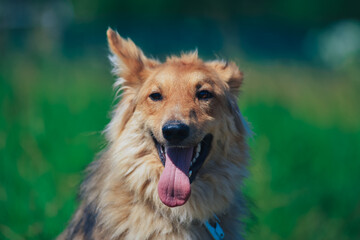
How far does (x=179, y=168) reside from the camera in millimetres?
3178

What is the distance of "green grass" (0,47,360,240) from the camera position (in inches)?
187

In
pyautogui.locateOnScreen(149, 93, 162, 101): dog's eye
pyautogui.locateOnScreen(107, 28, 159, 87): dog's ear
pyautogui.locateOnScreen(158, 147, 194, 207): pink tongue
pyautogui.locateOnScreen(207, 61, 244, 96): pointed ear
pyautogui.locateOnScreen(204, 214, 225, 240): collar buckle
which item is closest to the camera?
pyautogui.locateOnScreen(158, 147, 194, 207): pink tongue

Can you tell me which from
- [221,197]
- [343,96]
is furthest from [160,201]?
[343,96]

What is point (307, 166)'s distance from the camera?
19.1 feet

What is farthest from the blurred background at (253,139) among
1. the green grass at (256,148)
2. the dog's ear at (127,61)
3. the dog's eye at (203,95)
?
the dog's eye at (203,95)

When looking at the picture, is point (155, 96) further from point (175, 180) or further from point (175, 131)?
point (175, 180)

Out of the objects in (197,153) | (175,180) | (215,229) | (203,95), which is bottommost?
(215,229)

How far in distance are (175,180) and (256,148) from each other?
304 centimetres

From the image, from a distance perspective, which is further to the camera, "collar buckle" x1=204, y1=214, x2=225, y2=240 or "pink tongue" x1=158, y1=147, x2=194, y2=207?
"collar buckle" x1=204, y1=214, x2=225, y2=240

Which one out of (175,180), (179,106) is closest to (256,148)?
(179,106)

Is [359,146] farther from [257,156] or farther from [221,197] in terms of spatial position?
[221,197]

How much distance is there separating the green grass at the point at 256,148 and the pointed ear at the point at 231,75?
111cm

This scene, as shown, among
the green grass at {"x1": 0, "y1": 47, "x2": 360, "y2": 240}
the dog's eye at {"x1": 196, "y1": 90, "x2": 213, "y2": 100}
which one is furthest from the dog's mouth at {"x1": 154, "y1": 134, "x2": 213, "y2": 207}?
the green grass at {"x1": 0, "y1": 47, "x2": 360, "y2": 240}

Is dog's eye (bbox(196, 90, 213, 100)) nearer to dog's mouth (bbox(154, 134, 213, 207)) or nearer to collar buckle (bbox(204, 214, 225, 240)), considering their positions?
dog's mouth (bbox(154, 134, 213, 207))
